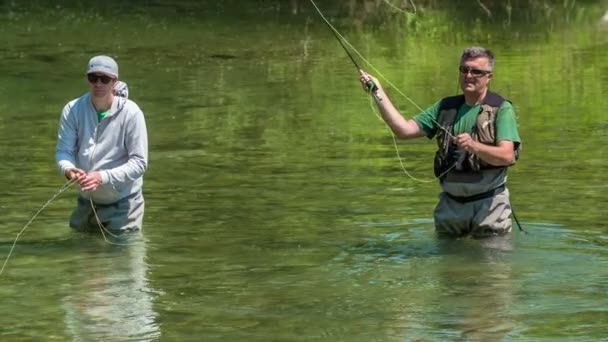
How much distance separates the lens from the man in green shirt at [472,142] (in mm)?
8578

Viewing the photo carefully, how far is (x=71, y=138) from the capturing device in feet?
30.2

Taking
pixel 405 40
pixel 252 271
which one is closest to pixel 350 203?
pixel 252 271

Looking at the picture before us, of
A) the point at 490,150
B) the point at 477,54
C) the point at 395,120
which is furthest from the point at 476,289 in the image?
the point at 477,54

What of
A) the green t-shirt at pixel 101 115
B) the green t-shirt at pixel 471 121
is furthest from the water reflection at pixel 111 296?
the green t-shirt at pixel 471 121

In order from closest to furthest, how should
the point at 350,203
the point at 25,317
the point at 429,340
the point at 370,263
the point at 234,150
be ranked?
the point at 429,340 → the point at 25,317 → the point at 370,263 → the point at 350,203 → the point at 234,150

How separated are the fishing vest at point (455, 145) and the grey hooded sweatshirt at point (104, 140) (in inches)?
69.8

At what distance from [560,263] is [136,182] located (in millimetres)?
2626

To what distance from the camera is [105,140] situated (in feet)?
30.1

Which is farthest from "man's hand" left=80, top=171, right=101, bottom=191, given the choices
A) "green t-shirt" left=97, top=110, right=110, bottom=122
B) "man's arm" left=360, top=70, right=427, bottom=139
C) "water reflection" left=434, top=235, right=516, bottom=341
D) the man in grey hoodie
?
"water reflection" left=434, top=235, right=516, bottom=341

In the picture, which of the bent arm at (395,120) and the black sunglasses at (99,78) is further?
the black sunglasses at (99,78)

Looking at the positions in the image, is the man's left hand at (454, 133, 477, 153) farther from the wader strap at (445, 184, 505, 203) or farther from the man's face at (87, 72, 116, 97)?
the man's face at (87, 72, 116, 97)

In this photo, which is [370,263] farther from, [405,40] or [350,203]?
[405,40]

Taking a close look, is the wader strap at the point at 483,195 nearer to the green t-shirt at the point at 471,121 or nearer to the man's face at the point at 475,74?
the green t-shirt at the point at 471,121

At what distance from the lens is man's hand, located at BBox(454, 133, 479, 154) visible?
329 inches
